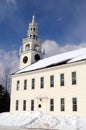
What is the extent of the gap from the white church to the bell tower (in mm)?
1014

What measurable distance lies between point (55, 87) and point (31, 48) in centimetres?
1547

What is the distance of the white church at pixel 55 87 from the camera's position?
Result: 2822 cm

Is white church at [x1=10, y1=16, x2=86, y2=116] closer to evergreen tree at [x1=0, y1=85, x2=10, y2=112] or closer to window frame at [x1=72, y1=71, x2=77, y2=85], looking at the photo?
window frame at [x1=72, y1=71, x2=77, y2=85]

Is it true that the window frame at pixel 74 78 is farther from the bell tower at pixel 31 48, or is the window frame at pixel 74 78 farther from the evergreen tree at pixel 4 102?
the evergreen tree at pixel 4 102

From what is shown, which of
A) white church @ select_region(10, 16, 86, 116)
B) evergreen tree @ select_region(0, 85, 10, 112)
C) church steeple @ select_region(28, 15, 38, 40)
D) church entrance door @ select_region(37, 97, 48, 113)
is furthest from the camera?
evergreen tree @ select_region(0, 85, 10, 112)

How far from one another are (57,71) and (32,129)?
47.5 ft

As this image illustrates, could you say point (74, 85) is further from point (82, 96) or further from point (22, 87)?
point (22, 87)

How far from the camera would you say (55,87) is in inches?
1244

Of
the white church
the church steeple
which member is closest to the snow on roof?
the white church

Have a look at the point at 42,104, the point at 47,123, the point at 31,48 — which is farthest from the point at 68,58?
the point at 47,123

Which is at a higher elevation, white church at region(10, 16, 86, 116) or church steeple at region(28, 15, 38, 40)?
church steeple at region(28, 15, 38, 40)

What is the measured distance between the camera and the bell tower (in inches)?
1752

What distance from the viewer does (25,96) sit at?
3688cm

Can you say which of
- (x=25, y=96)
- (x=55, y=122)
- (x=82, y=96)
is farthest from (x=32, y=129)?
(x=25, y=96)
